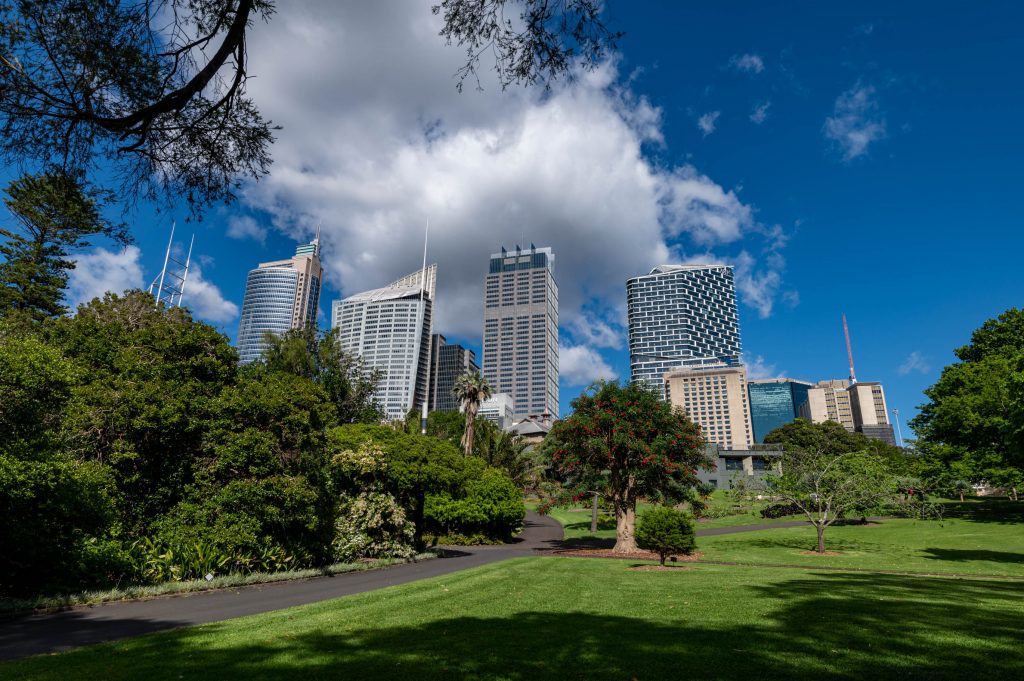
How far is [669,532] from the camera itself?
1911cm

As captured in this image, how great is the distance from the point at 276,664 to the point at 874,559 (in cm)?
2494

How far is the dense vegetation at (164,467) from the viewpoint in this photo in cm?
1170

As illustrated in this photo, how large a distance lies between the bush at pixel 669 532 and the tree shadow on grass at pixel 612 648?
9.98 m

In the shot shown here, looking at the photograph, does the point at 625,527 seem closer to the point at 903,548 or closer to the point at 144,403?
the point at 903,548

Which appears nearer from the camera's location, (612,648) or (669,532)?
(612,648)

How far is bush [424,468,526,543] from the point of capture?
104 feet

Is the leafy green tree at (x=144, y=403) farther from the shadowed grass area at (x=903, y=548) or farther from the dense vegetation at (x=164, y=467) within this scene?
the shadowed grass area at (x=903, y=548)

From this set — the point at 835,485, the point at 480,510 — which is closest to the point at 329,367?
the point at 480,510

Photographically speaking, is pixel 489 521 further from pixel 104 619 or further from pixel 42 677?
pixel 42 677

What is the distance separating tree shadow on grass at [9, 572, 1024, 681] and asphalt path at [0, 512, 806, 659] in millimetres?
1510

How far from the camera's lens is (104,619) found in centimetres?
1010

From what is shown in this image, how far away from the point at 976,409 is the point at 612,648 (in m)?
41.1

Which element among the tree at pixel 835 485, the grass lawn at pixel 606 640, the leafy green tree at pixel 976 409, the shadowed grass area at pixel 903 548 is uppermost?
the leafy green tree at pixel 976 409

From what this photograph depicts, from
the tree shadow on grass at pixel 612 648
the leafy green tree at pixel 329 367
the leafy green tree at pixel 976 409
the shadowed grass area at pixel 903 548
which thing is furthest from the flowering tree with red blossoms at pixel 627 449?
the leafy green tree at pixel 329 367
